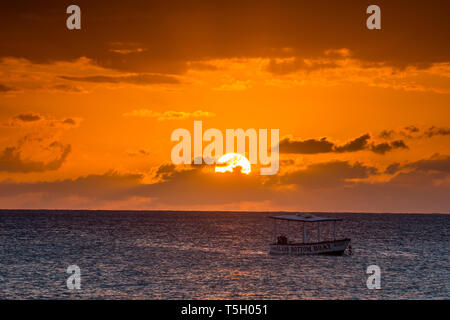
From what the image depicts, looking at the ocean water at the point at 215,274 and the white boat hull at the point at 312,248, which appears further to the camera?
the white boat hull at the point at 312,248

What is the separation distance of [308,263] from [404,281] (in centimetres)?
1598

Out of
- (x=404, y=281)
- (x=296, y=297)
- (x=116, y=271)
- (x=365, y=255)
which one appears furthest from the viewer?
(x=365, y=255)

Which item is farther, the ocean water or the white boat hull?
the white boat hull

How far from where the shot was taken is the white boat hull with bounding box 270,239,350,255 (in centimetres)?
7769

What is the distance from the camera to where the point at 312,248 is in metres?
78.2

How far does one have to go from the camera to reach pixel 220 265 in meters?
68.9

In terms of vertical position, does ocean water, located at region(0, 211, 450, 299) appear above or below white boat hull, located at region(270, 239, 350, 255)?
below

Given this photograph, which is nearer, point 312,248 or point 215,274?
point 215,274

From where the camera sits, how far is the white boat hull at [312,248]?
7769cm

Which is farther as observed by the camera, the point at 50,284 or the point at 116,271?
the point at 116,271

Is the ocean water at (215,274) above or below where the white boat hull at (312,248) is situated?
below
